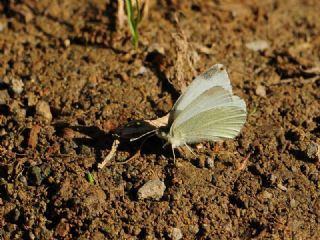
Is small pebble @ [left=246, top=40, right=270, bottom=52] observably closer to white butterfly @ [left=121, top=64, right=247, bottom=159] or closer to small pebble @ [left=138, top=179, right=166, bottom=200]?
white butterfly @ [left=121, top=64, right=247, bottom=159]

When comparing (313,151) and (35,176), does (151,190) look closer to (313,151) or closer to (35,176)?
(35,176)

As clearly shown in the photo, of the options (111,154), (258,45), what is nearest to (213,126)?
(111,154)

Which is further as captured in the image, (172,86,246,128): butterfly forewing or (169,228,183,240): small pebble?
(172,86,246,128): butterfly forewing

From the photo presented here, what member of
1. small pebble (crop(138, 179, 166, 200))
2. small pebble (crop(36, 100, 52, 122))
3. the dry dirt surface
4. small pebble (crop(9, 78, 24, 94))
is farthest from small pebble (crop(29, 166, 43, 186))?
small pebble (crop(9, 78, 24, 94))

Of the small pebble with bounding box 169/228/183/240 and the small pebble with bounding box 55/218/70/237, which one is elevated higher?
the small pebble with bounding box 169/228/183/240

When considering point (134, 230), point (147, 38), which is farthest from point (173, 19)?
point (134, 230)

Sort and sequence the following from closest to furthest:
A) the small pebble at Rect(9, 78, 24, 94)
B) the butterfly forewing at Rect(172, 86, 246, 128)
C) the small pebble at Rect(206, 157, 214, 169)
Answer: the butterfly forewing at Rect(172, 86, 246, 128) < the small pebble at Rect(206, 157, 214, 169) < the small pebble at Rect(9, 78, 24, 94)

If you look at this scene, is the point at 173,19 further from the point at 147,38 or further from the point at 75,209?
the point at 75,209

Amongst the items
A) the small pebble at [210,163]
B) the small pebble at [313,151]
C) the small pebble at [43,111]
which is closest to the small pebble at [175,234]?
the small pebble at [210,163]
